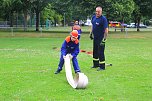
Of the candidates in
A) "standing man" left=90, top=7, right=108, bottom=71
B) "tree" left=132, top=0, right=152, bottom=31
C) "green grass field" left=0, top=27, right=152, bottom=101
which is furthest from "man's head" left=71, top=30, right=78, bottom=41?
"tree" left=132, top=0, right=152, bottom=31

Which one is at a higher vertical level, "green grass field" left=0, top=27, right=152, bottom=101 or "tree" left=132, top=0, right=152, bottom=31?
"tree" left=132, top=0, right=152, bottom=31

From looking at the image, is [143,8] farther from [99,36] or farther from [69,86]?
[69,86]

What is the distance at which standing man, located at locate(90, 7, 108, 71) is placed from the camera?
39.8 ft

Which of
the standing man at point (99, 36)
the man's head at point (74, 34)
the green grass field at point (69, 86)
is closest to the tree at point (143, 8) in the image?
the standing man at point (99, 36)

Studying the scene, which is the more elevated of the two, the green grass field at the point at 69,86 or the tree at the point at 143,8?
the tree at the point at 143,8

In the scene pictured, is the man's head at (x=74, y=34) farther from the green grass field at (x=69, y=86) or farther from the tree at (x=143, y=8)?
the tree at (x=143, y=8)

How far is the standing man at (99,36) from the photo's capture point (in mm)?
12117

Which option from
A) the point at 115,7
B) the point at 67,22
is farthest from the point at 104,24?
the point at 67,22

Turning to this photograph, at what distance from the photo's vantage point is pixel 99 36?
12.4m

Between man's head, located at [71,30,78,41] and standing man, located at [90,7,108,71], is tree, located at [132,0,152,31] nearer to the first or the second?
standing man, located at [90,7,108,71]

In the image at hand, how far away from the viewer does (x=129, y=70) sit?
480 inches

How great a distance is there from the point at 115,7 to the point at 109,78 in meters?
32.4

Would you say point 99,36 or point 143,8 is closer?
point 99,36

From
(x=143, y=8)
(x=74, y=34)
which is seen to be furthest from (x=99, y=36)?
(x=143, y=8)
